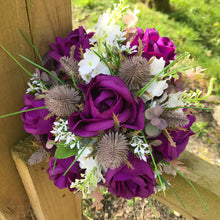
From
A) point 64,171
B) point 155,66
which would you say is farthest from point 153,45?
point 64,171

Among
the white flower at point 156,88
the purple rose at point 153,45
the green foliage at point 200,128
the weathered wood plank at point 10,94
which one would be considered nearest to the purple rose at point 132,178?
the white flower at point 156,88

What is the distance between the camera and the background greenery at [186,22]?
2748 mm

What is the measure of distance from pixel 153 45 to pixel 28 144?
552mm

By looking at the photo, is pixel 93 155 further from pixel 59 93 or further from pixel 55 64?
pixel 55 64

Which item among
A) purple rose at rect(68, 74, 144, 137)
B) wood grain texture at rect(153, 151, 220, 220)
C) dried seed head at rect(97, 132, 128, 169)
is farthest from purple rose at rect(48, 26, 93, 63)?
wood grain texture at rect(153, 151, 220, 220)

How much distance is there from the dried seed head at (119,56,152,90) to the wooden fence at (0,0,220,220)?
11.8 inches

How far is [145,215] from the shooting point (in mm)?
1805

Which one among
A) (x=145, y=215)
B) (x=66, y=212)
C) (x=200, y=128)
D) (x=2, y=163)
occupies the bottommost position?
(x=145, y=215)

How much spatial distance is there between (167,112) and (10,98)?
485mm

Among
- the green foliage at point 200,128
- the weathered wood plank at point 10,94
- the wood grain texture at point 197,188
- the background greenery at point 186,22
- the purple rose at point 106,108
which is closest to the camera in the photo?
the purple rose at point 106,108

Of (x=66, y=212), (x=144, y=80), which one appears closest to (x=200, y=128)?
(x=66, y=212)

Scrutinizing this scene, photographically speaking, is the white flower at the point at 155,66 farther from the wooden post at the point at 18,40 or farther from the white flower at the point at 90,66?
the wooden post at the point at 18,40

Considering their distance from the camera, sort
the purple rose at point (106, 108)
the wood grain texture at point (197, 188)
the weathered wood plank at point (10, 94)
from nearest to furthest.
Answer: the purple rose at point (106, 108)
the weathered wood plank at point (10, 94)
the wood grain texture at point (197, 188)

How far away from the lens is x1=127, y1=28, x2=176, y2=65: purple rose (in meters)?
0.67
